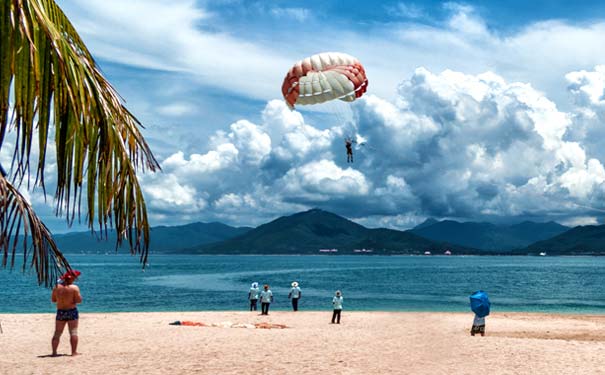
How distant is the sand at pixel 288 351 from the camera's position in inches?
593

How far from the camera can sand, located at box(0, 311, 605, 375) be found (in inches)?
593

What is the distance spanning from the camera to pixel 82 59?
125 inches

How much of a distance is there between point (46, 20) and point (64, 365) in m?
13.6

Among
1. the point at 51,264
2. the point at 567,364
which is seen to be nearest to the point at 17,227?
the point at 51,264

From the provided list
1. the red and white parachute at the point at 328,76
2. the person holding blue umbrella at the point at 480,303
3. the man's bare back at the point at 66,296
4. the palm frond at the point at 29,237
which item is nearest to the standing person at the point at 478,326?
the person holding blue umbrella at the point at 480,303

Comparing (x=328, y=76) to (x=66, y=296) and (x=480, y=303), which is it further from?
(x=66, y=296)

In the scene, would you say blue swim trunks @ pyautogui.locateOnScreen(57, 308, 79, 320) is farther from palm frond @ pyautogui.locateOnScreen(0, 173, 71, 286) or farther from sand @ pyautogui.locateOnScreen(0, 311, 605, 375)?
palm frond @ pyautogui.locateOnScreen(0, 173, 71, 286)

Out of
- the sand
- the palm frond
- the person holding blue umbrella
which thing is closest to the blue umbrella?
the person holding blue umbrella

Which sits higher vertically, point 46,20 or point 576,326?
point 46,20

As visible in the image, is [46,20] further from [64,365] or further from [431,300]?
[431,300]

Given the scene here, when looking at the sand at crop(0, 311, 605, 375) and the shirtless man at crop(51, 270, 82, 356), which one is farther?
the sand at crop(0, 311, 605, 375)

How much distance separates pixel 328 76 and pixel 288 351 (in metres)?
12.0

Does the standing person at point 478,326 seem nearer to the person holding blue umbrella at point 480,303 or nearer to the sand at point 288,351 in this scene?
the person holding blue umbrella at point 480,303

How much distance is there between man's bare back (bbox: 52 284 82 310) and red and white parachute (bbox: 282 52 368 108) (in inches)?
575
